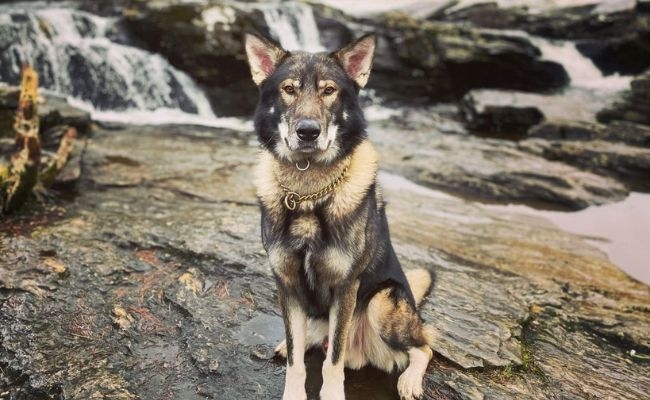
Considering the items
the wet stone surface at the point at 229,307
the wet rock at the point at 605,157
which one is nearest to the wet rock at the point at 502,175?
the wet rock at the point at 605,157

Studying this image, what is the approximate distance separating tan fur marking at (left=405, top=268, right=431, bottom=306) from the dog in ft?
2.07

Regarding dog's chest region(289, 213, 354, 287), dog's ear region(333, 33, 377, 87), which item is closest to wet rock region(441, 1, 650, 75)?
dog's ear region(333, 33, 377, 87)

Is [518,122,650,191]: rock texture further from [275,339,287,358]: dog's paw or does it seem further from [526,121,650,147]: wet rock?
[275,339,287,358]: dog's paw

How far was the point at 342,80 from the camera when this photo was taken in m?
3.16

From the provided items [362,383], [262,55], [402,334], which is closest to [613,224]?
[402,334]

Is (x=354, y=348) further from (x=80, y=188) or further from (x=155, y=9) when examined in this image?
(x=155, y=9)

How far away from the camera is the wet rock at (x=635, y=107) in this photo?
12.1m

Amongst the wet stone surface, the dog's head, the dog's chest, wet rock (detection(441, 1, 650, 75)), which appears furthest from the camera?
wet rock (detection(441, 1, 650, 75))

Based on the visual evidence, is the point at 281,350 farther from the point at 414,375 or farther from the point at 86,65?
the point at 86,65

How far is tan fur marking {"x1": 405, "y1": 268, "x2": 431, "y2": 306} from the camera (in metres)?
3.93

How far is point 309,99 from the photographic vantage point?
2998 mm

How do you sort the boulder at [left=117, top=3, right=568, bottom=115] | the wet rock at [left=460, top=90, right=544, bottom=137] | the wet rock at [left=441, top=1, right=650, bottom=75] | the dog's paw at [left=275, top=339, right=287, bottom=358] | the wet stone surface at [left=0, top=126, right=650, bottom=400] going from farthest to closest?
the wet rock at [left=441, top=1, right=650, bottom=75]
the boulder at [left=117, top=3, right=568, bottom=115]
the wet rock at [left=460, top=90, right=544, bottom=137]
the dog's paw at [left=275, top=339, right=287, bottom=358]
the wet stone surface at [left=0, top=126, right=650, bottom=400]

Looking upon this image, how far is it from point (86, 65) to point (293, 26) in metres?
6.67

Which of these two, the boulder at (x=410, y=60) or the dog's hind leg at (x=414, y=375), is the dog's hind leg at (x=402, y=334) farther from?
the boulder at (x=410, y=60)
